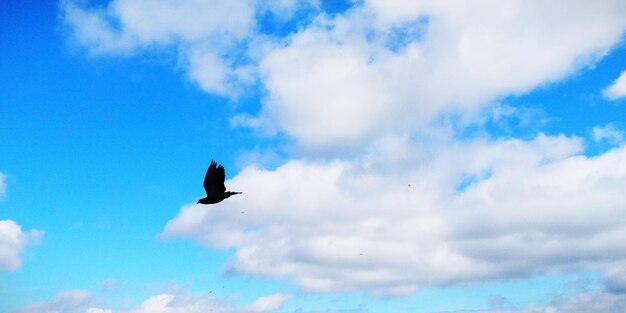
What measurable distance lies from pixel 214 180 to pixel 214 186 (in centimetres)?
86

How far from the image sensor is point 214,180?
4662 cm

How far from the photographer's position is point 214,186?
155 ft

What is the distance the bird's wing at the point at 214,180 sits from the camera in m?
46.0

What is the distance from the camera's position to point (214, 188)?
47.4 metres

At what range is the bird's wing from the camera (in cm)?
4600

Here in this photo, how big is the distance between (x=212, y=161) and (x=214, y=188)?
297 cm

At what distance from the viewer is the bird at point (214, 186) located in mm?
46031

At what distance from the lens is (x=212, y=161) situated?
46.1 m

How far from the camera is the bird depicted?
4603cm
